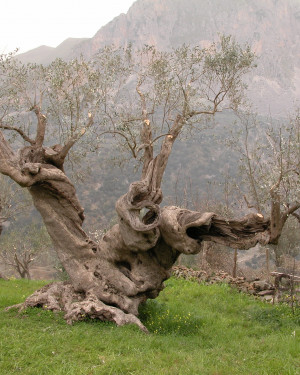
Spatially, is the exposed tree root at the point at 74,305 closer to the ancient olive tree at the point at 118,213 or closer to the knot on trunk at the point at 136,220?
the ancient olive tree at the point at 118,213

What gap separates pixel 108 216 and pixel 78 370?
41.0 m

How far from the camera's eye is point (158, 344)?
795 cm

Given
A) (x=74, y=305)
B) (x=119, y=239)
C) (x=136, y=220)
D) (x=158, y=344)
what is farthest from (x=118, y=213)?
(x=158, y=344)

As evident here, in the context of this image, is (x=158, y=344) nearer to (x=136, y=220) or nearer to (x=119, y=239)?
(x=136, y=220)

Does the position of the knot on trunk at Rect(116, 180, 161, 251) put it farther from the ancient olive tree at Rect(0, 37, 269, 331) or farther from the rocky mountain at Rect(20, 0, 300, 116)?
the rocky mountain at Rect(20, 0, 300, 116)

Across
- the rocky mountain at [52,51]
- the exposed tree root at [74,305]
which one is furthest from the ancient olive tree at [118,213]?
the rocky mountain at [52,51]

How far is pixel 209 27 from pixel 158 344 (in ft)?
566

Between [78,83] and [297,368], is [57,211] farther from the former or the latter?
[297,368]

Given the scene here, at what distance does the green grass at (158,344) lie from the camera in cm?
659

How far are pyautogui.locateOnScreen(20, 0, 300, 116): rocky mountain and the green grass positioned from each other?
137 metres

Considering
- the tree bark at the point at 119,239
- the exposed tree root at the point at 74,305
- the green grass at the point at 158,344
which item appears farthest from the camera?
the tree bark at the point at 119,239

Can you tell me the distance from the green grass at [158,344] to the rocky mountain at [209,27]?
136718 mm

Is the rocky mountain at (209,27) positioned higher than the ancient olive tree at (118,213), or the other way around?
the rocky mountain at (209,27)

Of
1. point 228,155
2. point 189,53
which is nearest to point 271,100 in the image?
point 228,155
